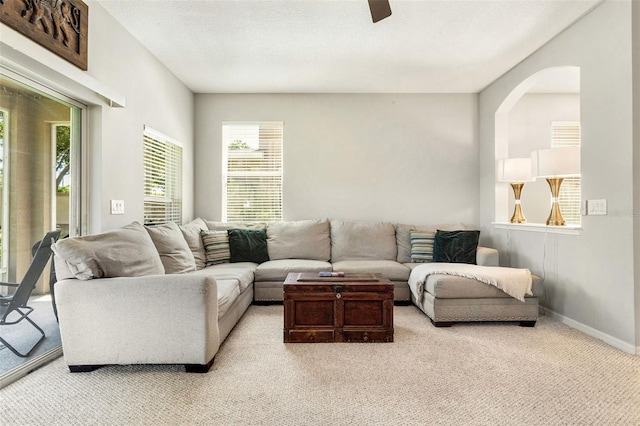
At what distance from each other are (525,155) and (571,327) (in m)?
2.45

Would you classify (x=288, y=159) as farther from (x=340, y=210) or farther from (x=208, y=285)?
(x=208, y=285)

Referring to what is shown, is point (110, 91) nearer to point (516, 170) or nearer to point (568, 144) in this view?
point (516, 170)

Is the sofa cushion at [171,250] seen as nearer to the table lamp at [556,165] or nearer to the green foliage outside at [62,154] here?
the green foliage outside at [62,154]

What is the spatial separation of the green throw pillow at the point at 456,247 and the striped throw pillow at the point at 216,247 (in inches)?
97.6

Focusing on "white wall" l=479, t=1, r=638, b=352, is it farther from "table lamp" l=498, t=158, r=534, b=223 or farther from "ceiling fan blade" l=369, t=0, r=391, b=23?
"ceiling fan blade" l=369, t=0, r=391, b=23

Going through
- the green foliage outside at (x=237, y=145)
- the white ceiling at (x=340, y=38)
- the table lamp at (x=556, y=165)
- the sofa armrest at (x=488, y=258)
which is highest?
the white ceiling at (x=340, y=38)

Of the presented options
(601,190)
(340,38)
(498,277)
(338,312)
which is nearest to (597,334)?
(498,277)

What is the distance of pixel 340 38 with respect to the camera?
10.8 feet

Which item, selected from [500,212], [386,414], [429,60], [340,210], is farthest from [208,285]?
[500,212]

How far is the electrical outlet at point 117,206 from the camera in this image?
300 cm

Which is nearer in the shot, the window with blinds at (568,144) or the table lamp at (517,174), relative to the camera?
the table lamp at (517,174)

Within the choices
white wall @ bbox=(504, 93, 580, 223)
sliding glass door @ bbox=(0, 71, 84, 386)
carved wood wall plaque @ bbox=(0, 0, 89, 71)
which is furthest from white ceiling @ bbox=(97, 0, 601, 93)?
sliding glass door @ bbox=(0, 71, 84, 386)

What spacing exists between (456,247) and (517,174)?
1.09 m

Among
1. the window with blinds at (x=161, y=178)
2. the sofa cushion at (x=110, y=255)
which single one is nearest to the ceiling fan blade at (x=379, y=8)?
the sofa cushion at (x=110, y=255)
